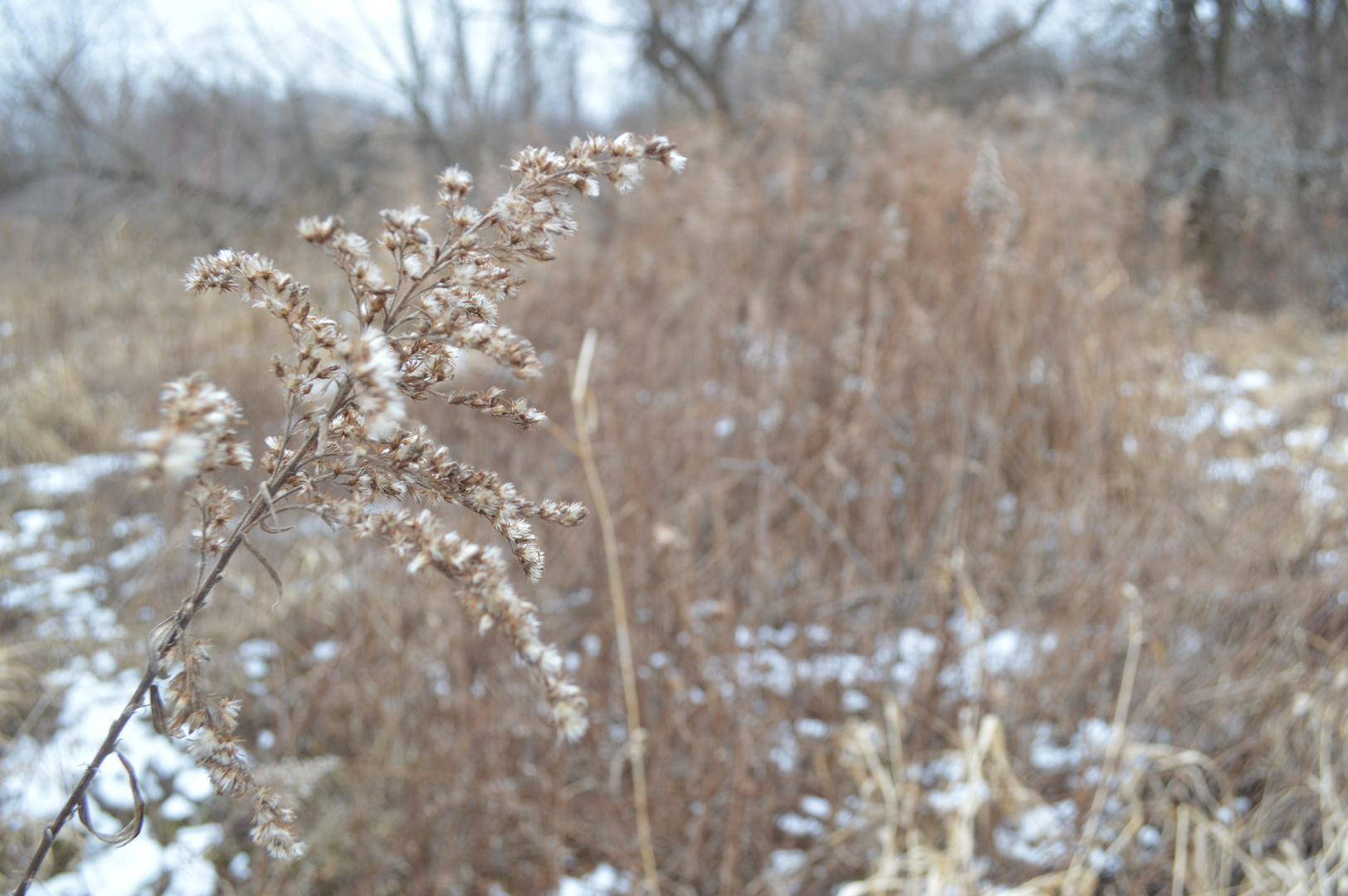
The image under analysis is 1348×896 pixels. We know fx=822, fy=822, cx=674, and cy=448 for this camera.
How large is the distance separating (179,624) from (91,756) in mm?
2489

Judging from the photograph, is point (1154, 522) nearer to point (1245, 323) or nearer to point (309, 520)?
point (309, 520)

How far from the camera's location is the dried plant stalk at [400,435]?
549 millimetres

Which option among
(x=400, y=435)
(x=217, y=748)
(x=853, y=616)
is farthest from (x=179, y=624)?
(x=853, y=616)

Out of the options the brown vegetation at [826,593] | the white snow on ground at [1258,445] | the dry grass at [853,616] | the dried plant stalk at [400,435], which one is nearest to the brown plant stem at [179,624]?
the dried plant stalk at [400,435]

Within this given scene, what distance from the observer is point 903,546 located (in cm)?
277

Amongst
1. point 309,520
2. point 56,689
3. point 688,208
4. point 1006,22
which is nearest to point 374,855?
point 56,689

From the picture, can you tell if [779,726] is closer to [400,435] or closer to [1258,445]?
[400,435]

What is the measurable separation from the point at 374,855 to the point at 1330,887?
249 centimetres

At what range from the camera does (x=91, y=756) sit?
2461 mm

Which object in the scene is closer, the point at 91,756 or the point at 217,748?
the point at 217,748

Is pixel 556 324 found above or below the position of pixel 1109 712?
above

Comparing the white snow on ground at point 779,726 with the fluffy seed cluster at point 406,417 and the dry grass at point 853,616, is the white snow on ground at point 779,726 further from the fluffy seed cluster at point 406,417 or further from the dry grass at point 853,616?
the fluffy seed cluster at point 406,417

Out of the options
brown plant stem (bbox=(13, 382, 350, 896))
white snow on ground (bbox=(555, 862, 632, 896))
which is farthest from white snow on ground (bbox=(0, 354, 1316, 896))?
brown plant stem (bbox=(13, 382, 350, 896))

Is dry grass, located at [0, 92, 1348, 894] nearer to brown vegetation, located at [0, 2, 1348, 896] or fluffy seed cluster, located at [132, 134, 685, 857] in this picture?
brown vegetation, located at [0, 2, 1348, 896]
